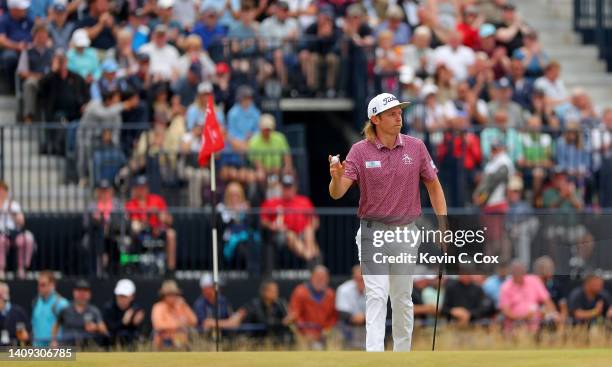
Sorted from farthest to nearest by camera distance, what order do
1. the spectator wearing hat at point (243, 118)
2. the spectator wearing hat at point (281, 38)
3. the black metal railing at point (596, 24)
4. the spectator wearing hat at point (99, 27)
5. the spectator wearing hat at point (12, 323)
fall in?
the black metal railing at point (596, 24) → the spectator wearing hat at point (281, 38) → the spectator wearing hat at point (99, 27) → the spectator wearing hat at point (243, 118) → the spectator wearing hat at point (12, 323)

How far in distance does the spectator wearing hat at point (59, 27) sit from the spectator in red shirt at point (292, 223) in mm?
3881

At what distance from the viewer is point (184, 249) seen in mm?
20047

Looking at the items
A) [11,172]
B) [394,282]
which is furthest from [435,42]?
[394,282]

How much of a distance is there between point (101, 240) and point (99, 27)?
3.83 m

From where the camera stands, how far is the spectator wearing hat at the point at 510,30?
24.9 m

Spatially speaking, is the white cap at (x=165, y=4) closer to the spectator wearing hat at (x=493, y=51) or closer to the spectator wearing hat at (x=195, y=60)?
the spectator wearing hat at (x=195, y=60)

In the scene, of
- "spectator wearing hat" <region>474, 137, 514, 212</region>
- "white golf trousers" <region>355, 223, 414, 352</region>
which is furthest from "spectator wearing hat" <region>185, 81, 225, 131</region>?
"white golf trousers" <region>355, 223, 414, 352</region>

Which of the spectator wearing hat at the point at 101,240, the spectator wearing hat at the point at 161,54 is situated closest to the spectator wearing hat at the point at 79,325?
the spectator wearing hat at the point at 101,240

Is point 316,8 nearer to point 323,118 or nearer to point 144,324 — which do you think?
point 323,118

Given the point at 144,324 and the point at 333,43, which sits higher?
the point at 333,43

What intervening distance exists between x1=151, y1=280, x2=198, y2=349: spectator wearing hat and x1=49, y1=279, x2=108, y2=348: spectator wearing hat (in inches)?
22.9

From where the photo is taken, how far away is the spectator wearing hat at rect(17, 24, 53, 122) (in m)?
21.6

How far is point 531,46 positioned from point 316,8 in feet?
10.5

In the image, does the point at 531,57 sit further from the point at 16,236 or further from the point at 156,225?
the point at 16,236
